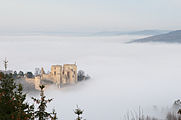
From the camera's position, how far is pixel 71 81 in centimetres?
16275

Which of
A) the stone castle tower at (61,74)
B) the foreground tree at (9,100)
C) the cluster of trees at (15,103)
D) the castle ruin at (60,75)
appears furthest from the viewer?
the stone castle tower at (61,74)

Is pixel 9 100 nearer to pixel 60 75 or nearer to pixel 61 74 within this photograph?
pixel 61 74

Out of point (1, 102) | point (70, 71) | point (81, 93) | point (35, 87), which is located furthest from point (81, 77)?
point (1, 102)

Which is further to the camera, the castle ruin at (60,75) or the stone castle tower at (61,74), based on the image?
the stone castle tower at (61,74)

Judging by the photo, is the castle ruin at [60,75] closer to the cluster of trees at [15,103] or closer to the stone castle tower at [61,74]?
the stone castle tower at [61,74]

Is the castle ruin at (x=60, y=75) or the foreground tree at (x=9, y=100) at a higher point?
the foreground tree at (x=9, y=100)

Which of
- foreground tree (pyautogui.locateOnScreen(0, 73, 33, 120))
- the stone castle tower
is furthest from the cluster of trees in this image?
the stone castle tower

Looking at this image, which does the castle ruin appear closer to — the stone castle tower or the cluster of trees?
the stone castle tower

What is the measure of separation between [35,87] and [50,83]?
12.7m

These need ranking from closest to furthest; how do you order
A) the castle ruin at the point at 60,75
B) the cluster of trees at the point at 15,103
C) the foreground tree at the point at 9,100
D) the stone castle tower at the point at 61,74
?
1. the foreground tree at the point at 9,100
2. the cluster of trees at the point at 15,103
3. the castle ruin at the point at 60,75
4. the stone castle tower at the point at 61,74

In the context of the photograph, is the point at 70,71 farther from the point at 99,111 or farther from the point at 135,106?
the point at 135,106

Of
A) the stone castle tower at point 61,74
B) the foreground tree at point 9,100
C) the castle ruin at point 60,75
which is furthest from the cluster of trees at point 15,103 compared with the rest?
the stone castle tower at point 61,74

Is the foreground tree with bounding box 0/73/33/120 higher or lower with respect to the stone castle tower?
higher

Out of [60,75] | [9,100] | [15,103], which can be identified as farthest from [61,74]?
[15,103]
